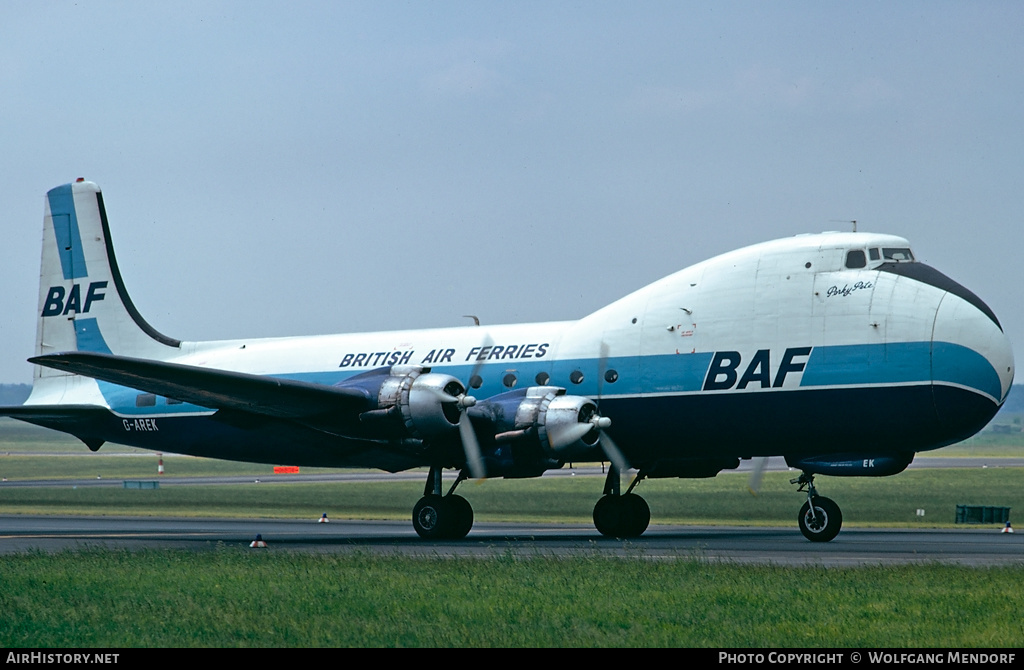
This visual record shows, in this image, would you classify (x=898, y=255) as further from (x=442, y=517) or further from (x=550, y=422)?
(x=442, y=517)

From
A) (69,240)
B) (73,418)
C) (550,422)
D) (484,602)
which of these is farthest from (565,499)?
(484,602)

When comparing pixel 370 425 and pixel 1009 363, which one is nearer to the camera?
pixel 1009 363

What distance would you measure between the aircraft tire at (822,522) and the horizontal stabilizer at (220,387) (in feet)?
32.2

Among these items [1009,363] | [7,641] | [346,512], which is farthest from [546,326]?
[7,641]

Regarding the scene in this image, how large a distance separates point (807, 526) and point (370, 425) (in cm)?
958

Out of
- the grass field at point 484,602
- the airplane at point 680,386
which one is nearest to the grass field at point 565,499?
the airplane at point 680,386

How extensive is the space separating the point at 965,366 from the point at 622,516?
8983 millimetres

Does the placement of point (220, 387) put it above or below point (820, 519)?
above

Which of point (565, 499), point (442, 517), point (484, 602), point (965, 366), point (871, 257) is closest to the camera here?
point (484, 602)

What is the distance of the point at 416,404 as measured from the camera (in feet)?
86.0

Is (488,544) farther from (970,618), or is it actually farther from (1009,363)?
(970,618)

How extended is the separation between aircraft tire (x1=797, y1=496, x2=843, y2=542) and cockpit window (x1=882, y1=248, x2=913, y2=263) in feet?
17.0

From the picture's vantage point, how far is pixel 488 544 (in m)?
25.9
